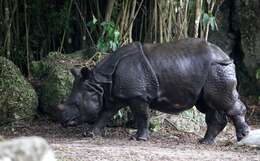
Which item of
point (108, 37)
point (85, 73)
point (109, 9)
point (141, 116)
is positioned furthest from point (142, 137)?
point (109, 9)

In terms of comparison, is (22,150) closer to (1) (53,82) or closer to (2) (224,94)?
(2) (224,94)

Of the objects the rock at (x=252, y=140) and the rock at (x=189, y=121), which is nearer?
the rock at (x=252, y=140)

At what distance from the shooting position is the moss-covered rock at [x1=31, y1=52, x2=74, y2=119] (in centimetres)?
1059

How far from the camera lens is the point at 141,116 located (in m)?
9.03

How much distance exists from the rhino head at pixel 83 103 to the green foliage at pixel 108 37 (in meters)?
1.56

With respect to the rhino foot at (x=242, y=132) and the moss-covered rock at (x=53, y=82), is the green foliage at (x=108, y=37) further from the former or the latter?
the rhino foot at (x=242, y=132)

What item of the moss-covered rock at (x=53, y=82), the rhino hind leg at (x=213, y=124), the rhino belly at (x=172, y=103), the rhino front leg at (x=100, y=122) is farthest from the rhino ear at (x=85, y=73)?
the rhino hind leg at (x=213, y=124)

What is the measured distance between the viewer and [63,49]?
520 inches

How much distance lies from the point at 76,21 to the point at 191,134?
3638 mm

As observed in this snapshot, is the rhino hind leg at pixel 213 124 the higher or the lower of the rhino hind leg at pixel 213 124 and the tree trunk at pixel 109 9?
the lower

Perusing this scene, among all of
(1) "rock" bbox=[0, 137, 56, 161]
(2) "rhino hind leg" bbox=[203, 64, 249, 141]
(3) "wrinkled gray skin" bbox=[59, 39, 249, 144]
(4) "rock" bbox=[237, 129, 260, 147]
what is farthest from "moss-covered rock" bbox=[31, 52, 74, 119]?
(1) "rock" bbox=[0, 137, 56, 161]

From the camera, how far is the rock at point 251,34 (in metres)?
12.9

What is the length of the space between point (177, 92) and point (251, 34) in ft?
14.3

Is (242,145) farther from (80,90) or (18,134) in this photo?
(18,134)
